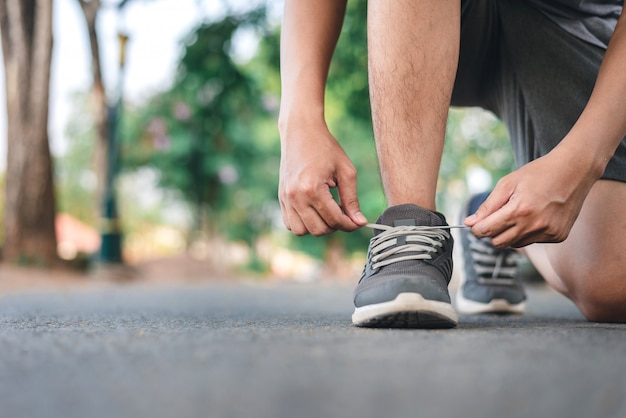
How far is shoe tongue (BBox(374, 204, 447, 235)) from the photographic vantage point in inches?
49.3

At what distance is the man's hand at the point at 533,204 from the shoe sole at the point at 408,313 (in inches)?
6.2

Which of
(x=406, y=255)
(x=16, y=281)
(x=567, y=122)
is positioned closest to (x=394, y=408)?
(x=406, y=255)

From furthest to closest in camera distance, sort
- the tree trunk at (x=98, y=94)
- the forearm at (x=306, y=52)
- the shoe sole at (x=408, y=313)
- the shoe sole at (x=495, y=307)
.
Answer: the tree trunk at (x=98, y=94)
the shoe sole at (x=495, y=307)
the forearm at (x=306, y=52)
the shoe sole at (x=408, y=313)

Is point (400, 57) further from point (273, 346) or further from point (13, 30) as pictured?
point (13, 30)

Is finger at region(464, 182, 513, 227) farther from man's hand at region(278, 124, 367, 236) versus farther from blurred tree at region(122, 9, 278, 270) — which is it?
blurred tree at region(122, 9, 278, 270)

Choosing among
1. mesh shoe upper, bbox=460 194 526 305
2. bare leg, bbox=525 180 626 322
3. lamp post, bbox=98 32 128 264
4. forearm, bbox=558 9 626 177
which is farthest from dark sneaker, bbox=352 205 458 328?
lamp post, bbox=98 32 128 264

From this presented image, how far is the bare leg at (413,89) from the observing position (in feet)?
4.35

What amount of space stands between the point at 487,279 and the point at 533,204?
2.54ft

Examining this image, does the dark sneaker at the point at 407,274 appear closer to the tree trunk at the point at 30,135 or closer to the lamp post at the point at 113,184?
the tree trunk at the point at 30,135

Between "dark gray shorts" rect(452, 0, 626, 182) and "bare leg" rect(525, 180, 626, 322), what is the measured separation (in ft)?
0.21

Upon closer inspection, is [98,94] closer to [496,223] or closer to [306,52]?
[306,52]

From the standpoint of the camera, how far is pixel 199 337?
103cm

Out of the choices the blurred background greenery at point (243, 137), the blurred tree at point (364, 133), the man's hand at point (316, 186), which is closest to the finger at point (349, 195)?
the man's hand at point (316, 186)

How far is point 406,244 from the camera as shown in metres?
1.23
